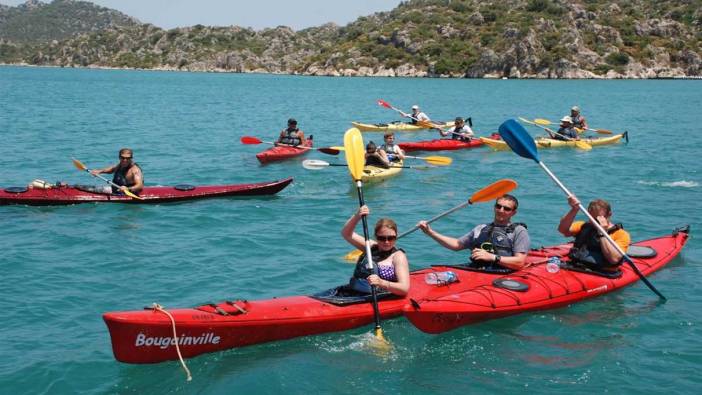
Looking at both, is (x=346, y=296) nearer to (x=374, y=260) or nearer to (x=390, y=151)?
(x=374, y=260)

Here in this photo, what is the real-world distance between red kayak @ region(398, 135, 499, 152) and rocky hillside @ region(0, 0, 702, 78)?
255 feet

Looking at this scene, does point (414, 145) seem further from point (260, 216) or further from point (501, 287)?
point (501, 287)

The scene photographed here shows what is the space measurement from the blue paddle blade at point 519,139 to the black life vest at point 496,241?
153 centimetres

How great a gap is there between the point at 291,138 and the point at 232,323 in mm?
15239

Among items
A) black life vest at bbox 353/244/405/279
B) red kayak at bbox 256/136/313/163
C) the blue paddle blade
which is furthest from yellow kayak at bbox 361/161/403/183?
black life vest at bbox 353/244/405/279

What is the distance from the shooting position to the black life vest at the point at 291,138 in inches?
870

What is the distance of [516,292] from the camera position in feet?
28.2

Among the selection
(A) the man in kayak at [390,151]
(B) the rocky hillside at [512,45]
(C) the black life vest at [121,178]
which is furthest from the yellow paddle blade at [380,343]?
(B) the rocky hillside at [512,45]

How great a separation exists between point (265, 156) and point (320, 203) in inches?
217

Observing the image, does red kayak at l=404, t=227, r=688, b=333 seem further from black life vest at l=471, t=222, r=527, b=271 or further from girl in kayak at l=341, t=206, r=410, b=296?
girl in kayak at l=341, t=206, r=410, b=296

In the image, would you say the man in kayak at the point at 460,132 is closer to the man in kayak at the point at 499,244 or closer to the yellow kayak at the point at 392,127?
the yellow kayak at the point at 392,127

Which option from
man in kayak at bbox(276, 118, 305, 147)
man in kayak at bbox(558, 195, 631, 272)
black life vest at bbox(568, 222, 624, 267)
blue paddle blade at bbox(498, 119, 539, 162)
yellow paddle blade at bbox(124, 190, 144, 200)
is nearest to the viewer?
man in kayak at bbox(558, 195, 631, 272)

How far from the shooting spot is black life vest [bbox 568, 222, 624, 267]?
952 cm

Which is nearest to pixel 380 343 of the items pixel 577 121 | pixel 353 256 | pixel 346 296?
pixel 346 296
